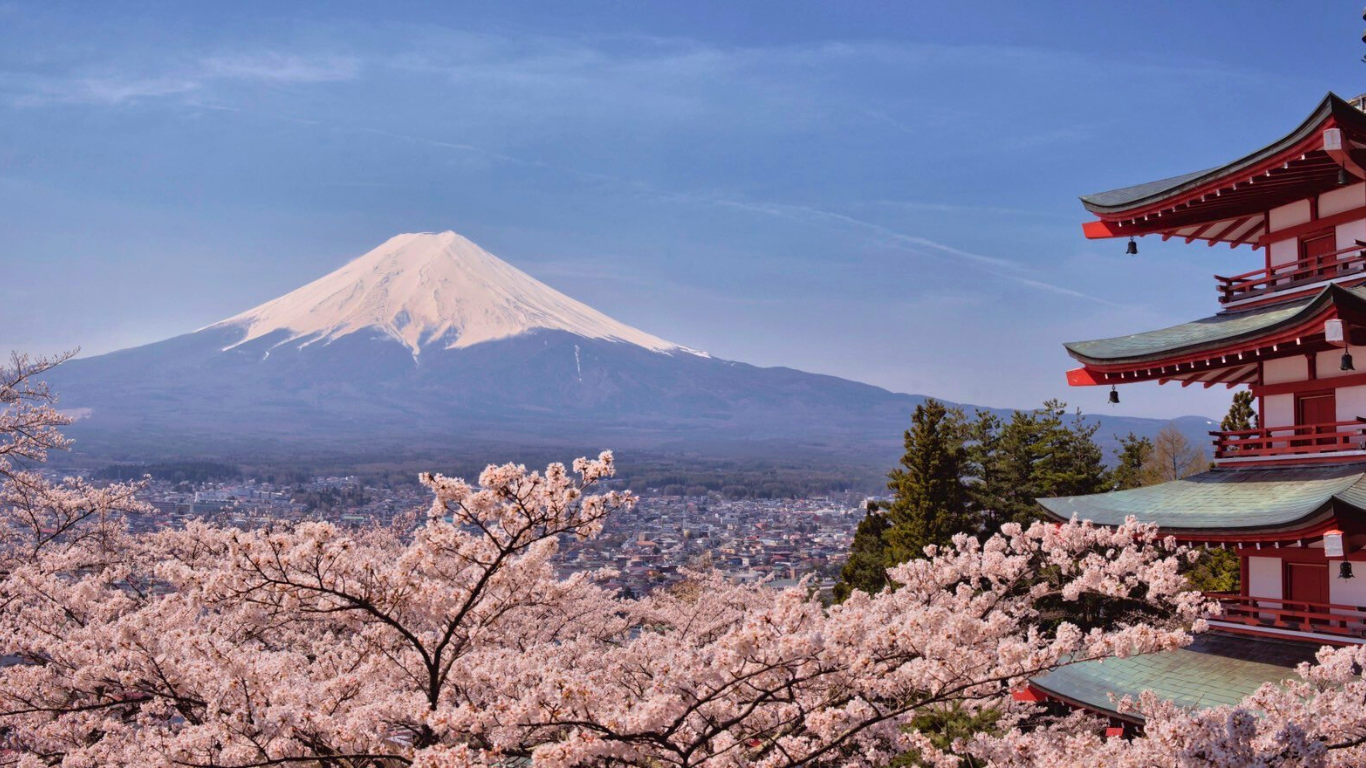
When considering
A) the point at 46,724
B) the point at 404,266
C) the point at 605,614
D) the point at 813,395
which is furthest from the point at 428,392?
the point at 46,724

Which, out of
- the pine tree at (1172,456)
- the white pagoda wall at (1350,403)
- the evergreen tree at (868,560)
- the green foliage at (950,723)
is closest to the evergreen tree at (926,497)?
the evergreen tree at (868,560)

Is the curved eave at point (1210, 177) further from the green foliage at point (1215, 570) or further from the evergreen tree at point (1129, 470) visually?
the evergreen tree at point (1129, 470)

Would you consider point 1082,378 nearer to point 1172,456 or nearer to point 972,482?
point 972,482

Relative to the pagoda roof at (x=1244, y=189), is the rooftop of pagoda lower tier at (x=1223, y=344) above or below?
below

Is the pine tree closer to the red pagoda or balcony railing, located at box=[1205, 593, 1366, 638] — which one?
the red pagoda

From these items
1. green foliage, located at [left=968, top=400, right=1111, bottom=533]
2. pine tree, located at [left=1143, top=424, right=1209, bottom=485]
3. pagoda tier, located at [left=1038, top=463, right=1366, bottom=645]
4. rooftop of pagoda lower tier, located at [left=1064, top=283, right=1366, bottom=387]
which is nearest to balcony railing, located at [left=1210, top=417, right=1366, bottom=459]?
pagoda tier, located at [left=1038, top=463, right=1366, bottom=645]

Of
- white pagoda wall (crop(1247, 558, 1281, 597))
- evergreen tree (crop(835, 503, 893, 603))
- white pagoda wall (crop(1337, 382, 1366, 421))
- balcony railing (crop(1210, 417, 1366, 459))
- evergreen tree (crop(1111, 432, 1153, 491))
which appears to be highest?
white pagoda wall (crop(1337, 382, 1366, 421))
